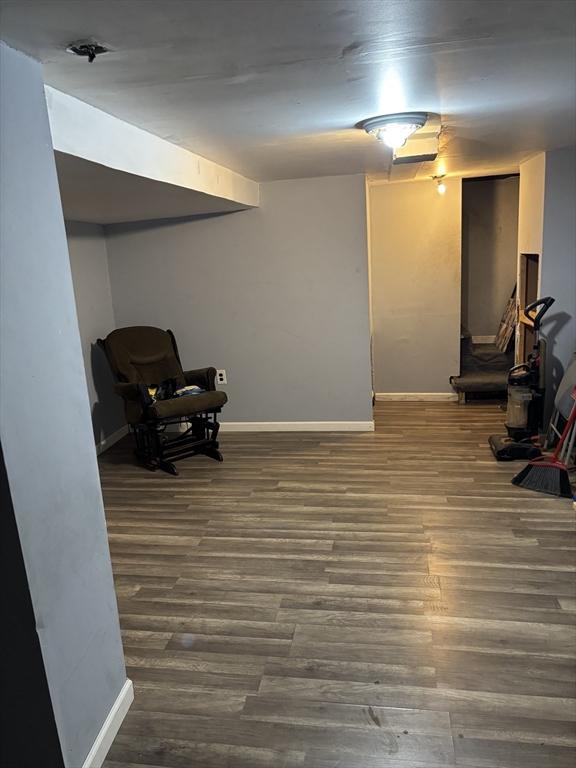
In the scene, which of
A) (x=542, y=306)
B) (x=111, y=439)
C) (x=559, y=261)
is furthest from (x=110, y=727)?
(x=559, y=261)

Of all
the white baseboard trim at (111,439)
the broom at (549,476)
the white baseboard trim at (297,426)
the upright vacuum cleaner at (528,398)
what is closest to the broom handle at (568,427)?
the broom at (549,476)

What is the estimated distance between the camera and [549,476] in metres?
3.54

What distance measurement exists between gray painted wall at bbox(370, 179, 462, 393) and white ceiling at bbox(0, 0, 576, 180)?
263cm

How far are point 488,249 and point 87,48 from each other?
5.52 m

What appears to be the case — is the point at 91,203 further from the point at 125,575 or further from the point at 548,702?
the point at 548,702

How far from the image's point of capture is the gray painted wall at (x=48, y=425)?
1.43 meters

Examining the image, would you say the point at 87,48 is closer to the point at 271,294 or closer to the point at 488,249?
the point at 271,294

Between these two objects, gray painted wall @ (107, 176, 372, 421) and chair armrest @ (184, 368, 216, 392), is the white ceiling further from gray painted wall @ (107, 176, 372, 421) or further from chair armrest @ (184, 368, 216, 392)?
chair armrest @ (184, 368, 216, 392)

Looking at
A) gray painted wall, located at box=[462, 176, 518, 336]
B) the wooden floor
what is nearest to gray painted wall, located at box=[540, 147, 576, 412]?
the wooden floor

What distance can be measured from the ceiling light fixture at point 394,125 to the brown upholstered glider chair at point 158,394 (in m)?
2.39

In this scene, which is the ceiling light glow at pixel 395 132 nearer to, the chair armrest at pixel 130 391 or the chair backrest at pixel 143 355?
the chair armrest at pixel 130 391

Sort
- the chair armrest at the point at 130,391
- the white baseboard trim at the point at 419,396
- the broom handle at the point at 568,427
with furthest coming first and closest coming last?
the white baseboard trim at the point at 419,396
the chair armrest at the point at 130,391
the broom handle at the point at 568,427

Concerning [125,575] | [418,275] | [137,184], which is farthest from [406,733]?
[418,275]

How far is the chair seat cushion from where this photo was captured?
4.12m
